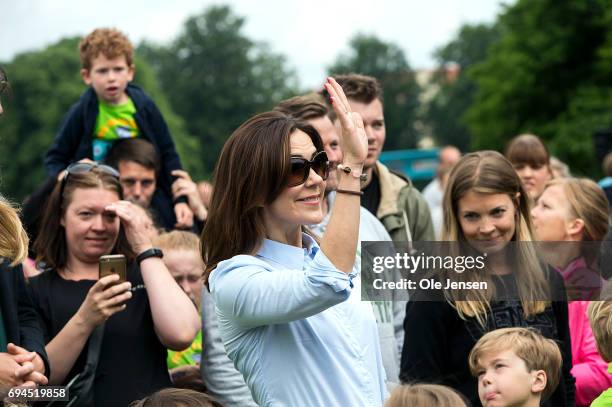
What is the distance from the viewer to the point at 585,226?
5.86 meters

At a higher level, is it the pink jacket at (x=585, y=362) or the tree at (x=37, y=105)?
the tree at (x=37, y=105)

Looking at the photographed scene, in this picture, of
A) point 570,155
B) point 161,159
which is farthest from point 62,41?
point 161,159

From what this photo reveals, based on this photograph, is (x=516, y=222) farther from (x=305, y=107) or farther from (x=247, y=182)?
(x=247, y=182)

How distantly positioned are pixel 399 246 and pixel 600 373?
1.20 metres

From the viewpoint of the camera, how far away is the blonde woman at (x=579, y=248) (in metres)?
4.95

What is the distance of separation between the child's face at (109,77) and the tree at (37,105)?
166ft

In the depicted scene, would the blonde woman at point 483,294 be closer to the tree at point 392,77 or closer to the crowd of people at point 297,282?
the crowd of people at point 297,282

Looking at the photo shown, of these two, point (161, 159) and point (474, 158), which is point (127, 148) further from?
point (474, 158)

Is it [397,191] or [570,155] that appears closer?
[397,191]

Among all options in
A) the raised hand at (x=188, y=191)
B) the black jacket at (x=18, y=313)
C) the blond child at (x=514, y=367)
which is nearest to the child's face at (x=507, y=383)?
the blond child at (x=514, y=367)

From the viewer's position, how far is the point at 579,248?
562 cm

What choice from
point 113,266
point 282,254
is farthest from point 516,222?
point 113,266

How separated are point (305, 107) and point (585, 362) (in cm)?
186

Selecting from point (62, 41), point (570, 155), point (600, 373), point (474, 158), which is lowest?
point (600, 373)
